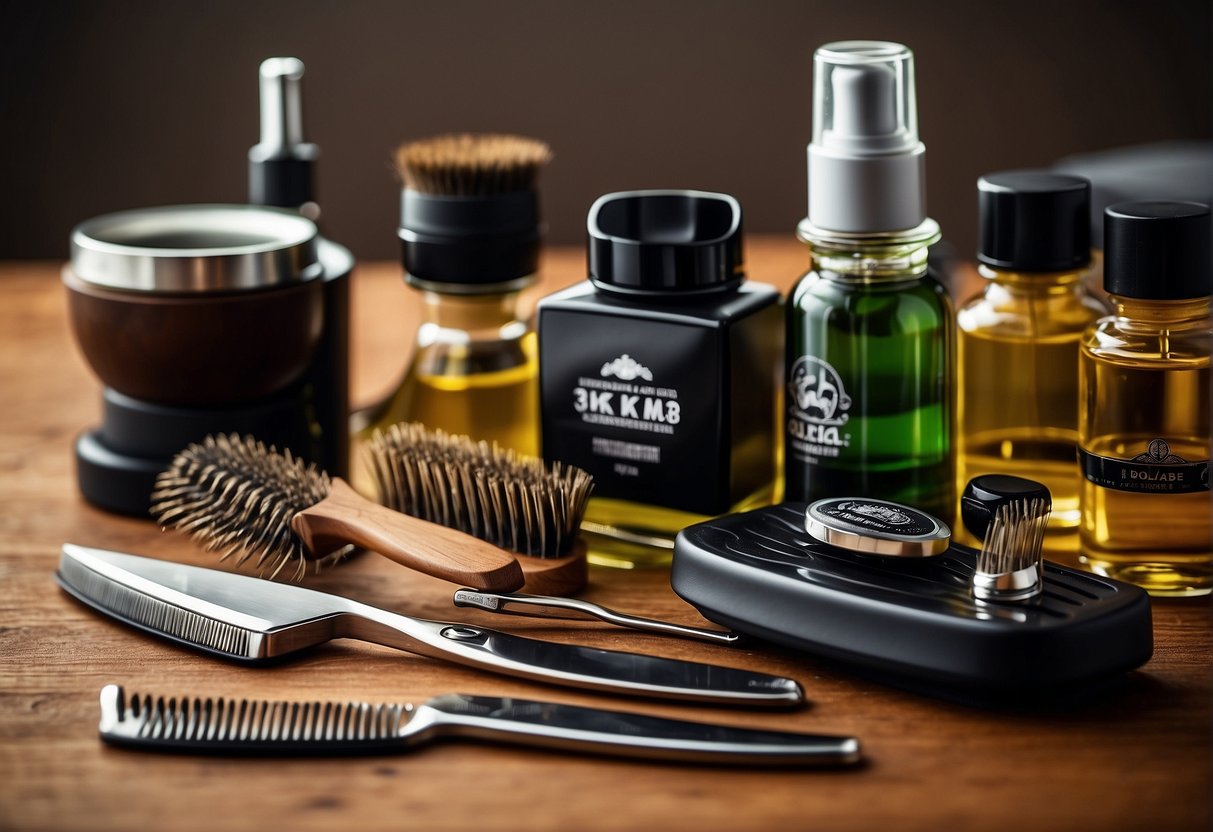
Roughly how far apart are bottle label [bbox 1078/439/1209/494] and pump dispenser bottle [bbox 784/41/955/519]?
10cm

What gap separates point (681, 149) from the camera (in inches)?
93.6

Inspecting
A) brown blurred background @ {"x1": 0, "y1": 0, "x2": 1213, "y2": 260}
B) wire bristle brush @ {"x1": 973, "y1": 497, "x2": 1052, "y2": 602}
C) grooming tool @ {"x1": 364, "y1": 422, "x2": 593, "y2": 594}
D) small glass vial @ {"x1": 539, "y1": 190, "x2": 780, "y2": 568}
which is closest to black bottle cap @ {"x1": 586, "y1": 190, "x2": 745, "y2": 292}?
small glass vial @ {"x1": 539, "y1": 190, "x2": 780, "y2": 568}

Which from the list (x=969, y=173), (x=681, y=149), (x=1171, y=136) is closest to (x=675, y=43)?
(x=681, y=149)

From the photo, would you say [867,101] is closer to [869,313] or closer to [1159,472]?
[869,313]

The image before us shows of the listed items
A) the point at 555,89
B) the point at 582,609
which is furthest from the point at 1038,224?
the point at 555,89

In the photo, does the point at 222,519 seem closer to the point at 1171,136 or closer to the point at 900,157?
the point at 900,157

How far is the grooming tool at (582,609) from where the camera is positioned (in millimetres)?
612

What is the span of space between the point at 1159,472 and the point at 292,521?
0.43 metres

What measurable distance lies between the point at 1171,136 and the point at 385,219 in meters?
1.44

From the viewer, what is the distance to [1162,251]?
0.61 m

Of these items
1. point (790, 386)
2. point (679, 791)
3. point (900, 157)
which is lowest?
point (679, 791)

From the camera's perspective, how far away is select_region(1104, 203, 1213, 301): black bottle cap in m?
0.61

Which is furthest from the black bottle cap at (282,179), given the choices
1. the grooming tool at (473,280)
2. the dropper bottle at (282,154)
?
the grooming tool at (473,280)

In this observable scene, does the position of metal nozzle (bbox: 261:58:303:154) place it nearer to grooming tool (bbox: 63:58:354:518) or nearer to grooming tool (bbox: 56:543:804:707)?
grooming tool (bbox: 63:58:354:518)
